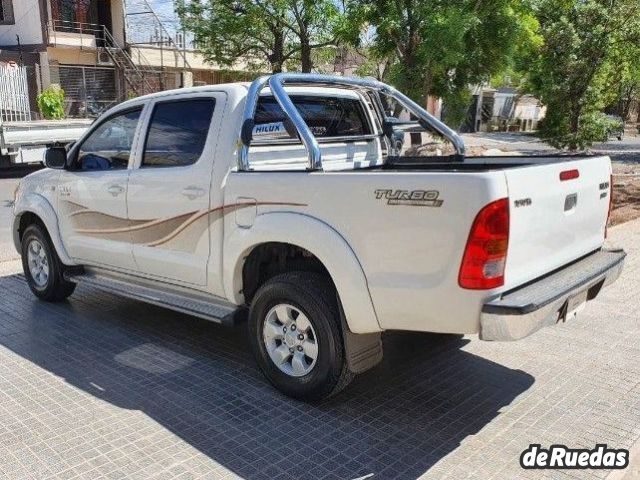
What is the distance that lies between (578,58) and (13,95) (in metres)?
15.9

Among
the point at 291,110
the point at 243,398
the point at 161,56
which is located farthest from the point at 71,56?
the point at 243,398

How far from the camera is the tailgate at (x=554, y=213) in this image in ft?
10.8

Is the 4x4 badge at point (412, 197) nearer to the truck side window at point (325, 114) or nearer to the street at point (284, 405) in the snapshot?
the street at point (284, 405)

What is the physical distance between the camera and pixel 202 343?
5098 mm

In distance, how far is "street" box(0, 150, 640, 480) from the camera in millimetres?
3369

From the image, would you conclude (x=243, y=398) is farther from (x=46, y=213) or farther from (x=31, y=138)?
(x=31, y=138)

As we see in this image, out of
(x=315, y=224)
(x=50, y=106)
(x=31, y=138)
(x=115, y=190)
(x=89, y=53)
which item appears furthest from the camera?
(x=89, y=53)

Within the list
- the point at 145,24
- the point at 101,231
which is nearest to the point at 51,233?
the point at 101,231

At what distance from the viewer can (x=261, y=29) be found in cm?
1477

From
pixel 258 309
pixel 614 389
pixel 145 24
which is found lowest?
pixel 614 389

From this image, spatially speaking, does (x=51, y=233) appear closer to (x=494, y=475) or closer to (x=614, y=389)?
(x=494, y=475)

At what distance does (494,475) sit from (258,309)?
1.75 metres

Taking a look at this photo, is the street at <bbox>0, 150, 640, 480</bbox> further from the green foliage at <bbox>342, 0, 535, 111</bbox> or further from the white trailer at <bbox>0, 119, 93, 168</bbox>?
the white trailer at <bbox>0, 119, 93, 168</bbox>

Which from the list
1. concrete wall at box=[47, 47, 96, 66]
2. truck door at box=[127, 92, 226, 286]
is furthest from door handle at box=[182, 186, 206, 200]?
concrete wall at box=[47, 47, 96, 66]
